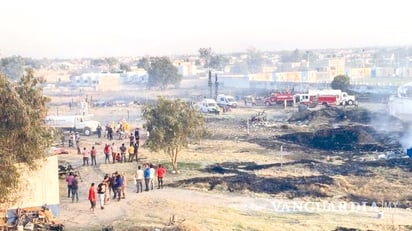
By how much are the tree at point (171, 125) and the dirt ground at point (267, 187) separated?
4.69 feet

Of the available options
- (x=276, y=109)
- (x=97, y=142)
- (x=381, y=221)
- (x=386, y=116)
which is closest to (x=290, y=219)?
(x=381, y=221)

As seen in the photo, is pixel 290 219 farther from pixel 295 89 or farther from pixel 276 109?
pixel 295 89

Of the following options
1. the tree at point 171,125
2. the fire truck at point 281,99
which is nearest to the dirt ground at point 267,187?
the tree at point 171,125

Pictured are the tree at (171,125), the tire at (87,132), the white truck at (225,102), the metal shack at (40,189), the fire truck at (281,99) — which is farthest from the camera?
the fire truck at (281,99)

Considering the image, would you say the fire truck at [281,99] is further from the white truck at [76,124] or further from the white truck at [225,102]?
the white truck at [76,124]

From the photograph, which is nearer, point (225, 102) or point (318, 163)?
point (318, 163)

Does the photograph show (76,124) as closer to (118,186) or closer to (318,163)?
(318,163)

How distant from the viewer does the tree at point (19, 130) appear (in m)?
14.9

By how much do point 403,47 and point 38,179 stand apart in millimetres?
194714

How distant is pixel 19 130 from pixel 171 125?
40.3 ft

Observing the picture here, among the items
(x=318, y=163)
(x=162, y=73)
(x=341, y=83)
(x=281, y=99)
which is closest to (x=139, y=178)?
(x=318, y=163)

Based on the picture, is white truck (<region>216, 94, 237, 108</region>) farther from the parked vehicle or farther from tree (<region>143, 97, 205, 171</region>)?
tree (<region>143, 97, 205, 171</region>)

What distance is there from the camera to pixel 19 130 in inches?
595

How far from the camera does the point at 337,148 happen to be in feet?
120
